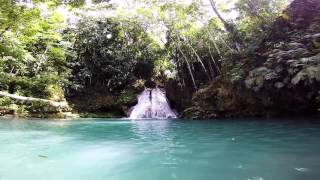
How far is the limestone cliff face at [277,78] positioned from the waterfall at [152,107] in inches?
121

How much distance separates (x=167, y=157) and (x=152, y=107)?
15.0 m

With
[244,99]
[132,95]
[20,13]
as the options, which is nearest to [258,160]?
[20,13]

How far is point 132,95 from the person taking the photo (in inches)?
920

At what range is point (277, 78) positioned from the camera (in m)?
12.7

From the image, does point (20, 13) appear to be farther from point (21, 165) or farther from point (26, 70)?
point (26, 70)

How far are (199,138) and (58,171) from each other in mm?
4792

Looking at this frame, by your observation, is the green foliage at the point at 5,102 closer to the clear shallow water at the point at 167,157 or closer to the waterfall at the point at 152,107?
the waterfall at the point at 152,107

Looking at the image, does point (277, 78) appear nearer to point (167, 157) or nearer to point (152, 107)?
point (167, 157)

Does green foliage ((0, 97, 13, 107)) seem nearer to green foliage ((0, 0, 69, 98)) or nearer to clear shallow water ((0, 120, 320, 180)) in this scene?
green foliage ((0, 0, 69, 98))

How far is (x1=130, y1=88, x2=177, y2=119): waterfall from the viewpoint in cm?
2155

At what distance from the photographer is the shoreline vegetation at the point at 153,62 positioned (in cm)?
1661

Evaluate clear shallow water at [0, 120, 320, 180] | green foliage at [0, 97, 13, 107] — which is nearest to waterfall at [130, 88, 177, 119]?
green foliage at [0, 97, 13, 107]

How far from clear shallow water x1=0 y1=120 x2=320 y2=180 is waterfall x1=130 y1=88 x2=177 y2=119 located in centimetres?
1122

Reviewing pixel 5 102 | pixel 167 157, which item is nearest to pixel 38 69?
pixel 5 102
